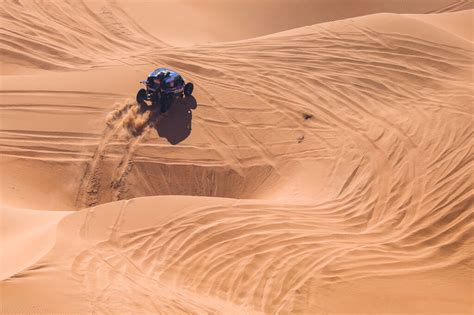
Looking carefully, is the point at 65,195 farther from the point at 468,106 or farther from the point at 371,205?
the point at 468,106

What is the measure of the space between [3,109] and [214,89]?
429cm

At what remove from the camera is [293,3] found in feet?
58.9

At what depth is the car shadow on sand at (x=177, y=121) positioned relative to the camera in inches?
430

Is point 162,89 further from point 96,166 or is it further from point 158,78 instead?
point 96,166

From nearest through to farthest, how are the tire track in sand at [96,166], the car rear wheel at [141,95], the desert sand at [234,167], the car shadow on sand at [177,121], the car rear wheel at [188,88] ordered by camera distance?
Result: the desert sand at [234,167]
the tire track in sand at [96,166]
the car shadow on sand at [177,121]
the car rear wheel at [141,95]
the car rear wheel at [188,88]

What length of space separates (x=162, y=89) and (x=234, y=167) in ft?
7.01

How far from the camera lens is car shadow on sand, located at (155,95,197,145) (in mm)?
10930

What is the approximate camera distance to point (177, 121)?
36.6 feet

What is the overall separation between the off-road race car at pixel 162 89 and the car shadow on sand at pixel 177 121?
163 mm

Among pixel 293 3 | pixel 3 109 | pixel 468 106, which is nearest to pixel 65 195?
pixel 3 109

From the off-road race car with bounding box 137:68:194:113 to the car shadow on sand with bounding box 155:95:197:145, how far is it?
0.53ft

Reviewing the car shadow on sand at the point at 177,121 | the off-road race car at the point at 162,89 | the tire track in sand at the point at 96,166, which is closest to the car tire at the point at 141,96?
the off-road race car at the point at 162,89

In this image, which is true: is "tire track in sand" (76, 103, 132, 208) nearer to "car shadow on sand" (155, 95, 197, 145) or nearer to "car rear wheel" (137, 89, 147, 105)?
"car rear wheel" (137, 89, 147, 105)

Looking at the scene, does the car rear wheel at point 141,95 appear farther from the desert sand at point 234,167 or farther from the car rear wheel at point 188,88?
the car rear wheel at point 188,88
